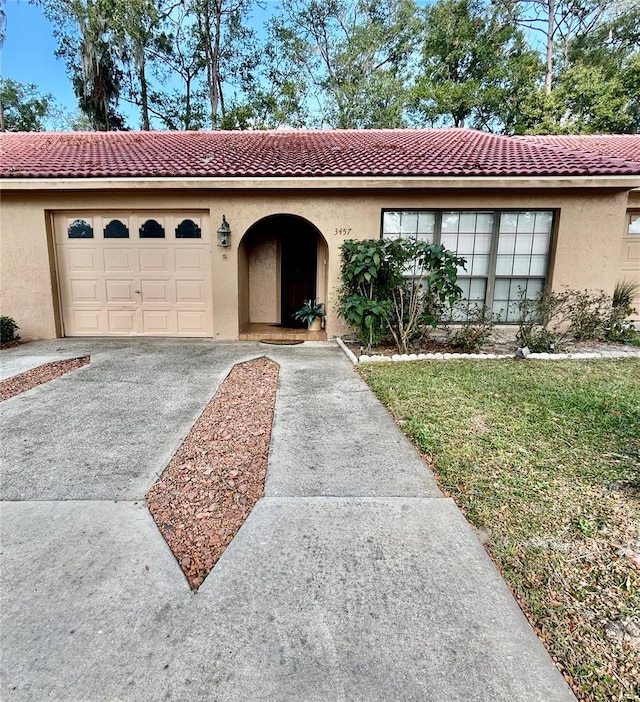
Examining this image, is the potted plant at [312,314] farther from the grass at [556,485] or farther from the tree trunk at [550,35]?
the tree trunk at [550,35]

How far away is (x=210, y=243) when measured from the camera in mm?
7984

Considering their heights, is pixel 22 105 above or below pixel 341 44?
below

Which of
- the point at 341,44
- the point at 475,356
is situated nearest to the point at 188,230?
the point at 475,356

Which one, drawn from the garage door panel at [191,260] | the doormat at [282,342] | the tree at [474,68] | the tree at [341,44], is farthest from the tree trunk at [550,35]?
the garage door panel at [191,260]

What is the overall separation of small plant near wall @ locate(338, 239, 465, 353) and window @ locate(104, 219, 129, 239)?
4462 millimetres

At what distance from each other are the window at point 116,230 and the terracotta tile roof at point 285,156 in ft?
3.29

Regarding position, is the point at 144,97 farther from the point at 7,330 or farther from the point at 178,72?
the point at 7,330

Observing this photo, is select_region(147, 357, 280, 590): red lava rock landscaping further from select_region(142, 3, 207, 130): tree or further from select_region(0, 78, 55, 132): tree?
select_region(0, 78, 55, 132): tree

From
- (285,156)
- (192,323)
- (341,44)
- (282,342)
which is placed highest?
(341,44)

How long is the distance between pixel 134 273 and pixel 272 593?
25.2ft

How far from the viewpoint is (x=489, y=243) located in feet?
26.1

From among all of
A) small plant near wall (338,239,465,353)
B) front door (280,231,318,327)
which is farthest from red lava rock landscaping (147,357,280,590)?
front door (280,231,318,327)

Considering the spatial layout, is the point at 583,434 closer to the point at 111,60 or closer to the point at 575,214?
the point at 575,214

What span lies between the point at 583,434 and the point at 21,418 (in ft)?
17.8
